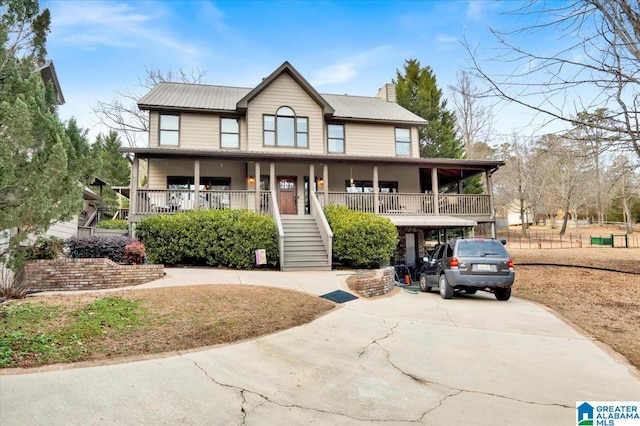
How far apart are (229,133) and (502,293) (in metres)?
14.1

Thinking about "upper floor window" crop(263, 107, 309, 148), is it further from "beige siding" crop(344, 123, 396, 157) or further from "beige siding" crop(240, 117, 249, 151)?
Result: "beige siding" crop(344, 123, 396, 157)

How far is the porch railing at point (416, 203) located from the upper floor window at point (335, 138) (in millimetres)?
3216

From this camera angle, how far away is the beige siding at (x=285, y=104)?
58.0 ft

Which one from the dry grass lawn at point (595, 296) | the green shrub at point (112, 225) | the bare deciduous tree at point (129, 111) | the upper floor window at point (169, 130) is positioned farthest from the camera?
the bare deciduous tree at point (129, 111)

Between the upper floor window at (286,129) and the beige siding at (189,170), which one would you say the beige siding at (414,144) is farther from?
the beige siding at (189,170)

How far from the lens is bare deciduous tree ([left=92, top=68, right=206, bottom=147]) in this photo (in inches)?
1112

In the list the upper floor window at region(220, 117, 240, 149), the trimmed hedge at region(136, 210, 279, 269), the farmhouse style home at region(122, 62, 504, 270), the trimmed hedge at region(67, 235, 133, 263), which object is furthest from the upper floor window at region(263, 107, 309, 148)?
the trimmed hedge at region(67, 235, 133, 263)

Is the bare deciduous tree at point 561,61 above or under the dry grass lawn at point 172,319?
above

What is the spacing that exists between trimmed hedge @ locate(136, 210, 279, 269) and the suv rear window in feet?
21.7

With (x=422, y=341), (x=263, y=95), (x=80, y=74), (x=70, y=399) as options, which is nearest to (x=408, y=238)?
(x=263, y=95)

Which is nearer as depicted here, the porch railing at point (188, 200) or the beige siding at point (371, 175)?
the porch railing at point (188, 200)

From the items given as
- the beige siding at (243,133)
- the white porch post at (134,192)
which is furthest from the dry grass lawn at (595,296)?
the white porch post at (134,192)

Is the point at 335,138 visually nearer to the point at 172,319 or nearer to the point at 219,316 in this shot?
the point at 219,316

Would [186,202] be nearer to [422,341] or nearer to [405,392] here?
[422,341]
